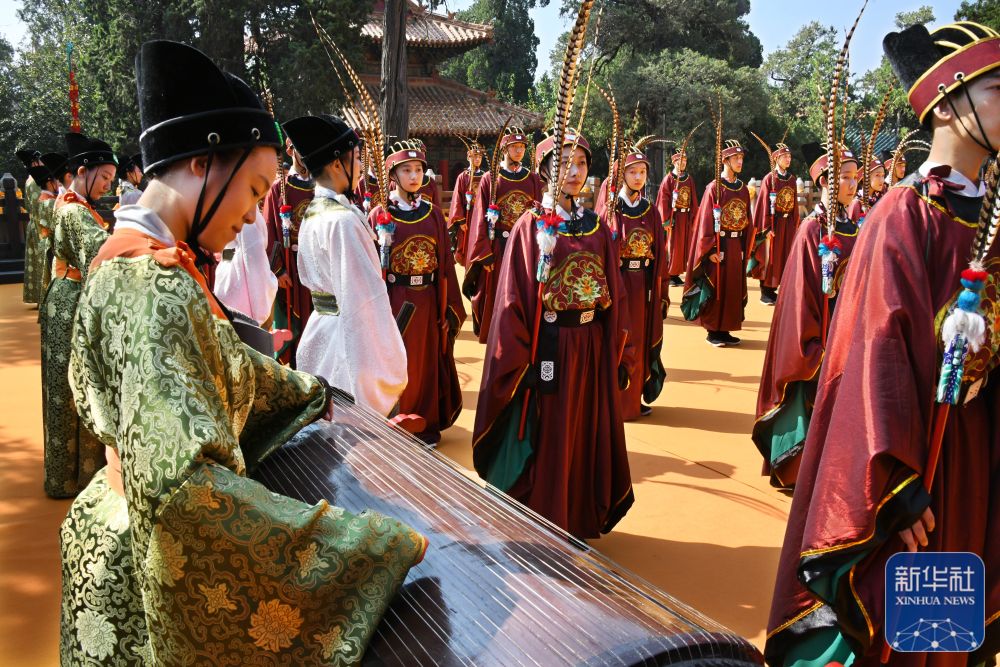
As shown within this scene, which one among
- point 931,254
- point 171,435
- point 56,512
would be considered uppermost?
point 931,254

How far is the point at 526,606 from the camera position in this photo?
47.8 inches

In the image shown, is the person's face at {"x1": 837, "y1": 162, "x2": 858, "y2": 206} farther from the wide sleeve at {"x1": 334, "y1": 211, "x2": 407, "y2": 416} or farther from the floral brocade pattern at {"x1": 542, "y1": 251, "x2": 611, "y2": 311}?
the wide sleeve at {"x1": 334, "y1": 211, "x2": 407, "y2": 416}

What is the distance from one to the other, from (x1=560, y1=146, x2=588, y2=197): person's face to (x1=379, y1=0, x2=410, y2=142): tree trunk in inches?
272

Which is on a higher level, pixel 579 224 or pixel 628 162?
pixel 628 162

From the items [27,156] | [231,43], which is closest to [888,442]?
[27,156]

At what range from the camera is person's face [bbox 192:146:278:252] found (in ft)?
4.76

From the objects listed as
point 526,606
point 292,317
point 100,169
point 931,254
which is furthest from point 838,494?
point 292,317

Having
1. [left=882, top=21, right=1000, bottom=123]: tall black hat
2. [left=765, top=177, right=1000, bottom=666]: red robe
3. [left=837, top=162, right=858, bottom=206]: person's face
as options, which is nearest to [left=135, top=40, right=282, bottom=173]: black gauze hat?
[left=765, top=177, right=1000, bottom=666]: red robe

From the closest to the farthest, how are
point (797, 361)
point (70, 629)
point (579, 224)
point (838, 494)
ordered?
point (70, 629) < point (838, 494) < point (579, 224) < point (797, 361)

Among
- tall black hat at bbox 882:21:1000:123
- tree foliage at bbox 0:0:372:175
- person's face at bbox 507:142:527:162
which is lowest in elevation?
tall black hat at bbox 882:21:1000:123

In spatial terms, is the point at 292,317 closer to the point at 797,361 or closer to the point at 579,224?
the point at 579,224

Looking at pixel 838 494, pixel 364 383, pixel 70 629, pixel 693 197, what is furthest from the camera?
pixel 693 197

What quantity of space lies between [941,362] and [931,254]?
0.97 feet

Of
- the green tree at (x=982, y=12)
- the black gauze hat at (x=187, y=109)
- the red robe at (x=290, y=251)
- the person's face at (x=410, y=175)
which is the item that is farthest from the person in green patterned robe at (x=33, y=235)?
the green tree at (x=982, y=12)
